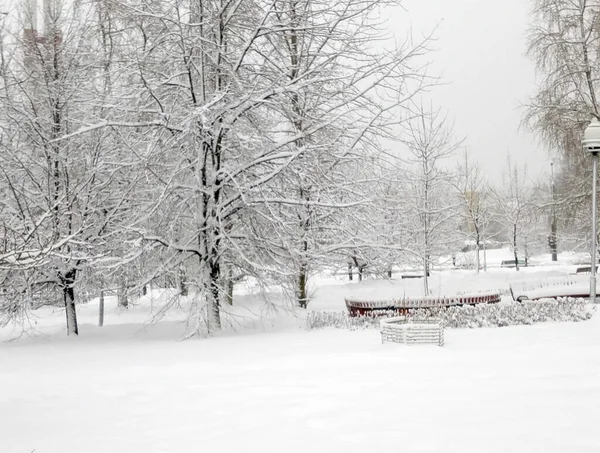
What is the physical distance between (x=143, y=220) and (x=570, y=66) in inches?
708

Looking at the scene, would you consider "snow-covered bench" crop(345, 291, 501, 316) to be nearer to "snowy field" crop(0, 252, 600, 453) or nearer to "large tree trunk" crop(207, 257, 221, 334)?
"snowy field" crop(0, 252, 600, 453)

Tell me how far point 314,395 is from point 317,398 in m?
0.14

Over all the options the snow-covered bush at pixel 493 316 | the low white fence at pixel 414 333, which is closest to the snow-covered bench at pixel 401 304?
the snow-covered bush at pixel 493 316

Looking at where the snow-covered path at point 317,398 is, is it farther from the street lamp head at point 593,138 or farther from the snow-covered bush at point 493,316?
the street lamp head at point 593,138

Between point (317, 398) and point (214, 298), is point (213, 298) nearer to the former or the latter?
point (214, 298)

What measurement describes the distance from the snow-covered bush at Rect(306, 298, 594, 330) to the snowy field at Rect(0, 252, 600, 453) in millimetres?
695

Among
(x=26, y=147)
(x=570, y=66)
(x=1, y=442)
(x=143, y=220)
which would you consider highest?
(x=570, y=66)

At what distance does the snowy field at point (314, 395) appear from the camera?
5.12 meters

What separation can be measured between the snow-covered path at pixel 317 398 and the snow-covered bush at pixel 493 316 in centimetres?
136

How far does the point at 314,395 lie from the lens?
21.7 feet

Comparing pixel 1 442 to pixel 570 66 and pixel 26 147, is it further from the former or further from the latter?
pixel 570 66

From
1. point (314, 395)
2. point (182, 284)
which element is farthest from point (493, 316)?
A: point (182, 284)

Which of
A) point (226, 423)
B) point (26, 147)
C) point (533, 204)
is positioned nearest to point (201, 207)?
point (26, 147)

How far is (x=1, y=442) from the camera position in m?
5.50
